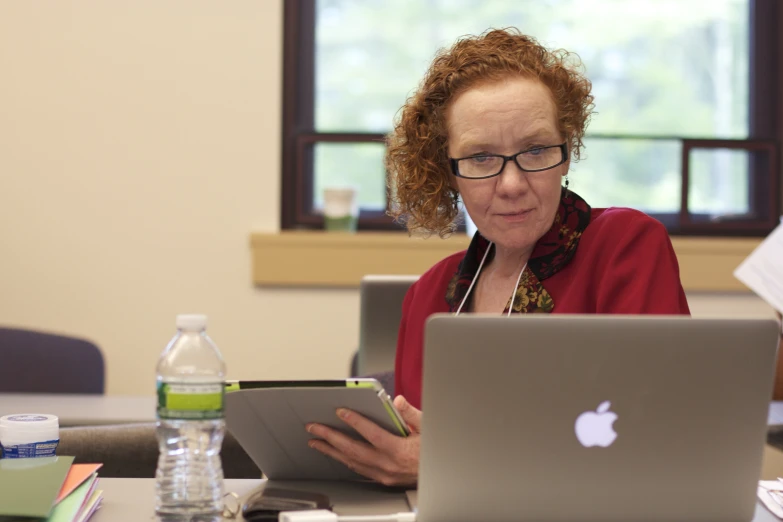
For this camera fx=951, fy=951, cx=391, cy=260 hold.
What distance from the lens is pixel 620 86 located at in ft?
11.8

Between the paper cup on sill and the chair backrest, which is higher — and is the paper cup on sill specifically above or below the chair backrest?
above

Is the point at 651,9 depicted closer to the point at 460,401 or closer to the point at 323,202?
the point at 323,202

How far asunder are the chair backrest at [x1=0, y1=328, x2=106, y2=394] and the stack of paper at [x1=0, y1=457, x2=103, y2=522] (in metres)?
1.61

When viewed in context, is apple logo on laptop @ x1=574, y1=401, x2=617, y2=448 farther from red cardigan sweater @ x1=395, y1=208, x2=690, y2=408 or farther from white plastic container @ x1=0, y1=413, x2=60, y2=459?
white plastic container @ x1=0, y1=413, x2=60, y2=459

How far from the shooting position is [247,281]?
341 centimetres

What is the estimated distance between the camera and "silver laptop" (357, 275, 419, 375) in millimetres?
2076

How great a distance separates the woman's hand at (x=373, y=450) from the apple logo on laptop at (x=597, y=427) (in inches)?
12.0

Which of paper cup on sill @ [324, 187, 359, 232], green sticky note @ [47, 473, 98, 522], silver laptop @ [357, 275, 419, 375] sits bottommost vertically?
green sticky note @ [47, 473, 98, 522]

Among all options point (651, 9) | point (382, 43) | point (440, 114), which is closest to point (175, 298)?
point (382, 43)

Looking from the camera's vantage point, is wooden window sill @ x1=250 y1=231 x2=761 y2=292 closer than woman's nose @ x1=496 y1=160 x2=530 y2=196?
No

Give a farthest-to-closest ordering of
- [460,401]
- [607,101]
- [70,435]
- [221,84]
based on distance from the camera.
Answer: [607,101], [221,84], [70,435], [460,401]

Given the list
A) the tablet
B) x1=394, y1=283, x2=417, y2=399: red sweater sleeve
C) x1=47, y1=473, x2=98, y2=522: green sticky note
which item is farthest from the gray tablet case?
x1=394, y1=283, x2=417, y2=399: red sweater sleeve

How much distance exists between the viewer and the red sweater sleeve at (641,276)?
1.54 meters

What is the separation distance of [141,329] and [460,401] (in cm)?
256
